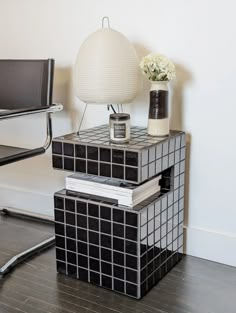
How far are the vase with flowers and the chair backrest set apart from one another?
0.53m

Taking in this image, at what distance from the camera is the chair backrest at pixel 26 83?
81.1 inches

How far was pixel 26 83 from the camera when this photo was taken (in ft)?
6.96

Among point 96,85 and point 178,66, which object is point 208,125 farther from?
point 96,85

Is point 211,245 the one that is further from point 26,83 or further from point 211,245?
point 26,83

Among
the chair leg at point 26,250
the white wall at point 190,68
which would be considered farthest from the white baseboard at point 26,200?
the white wall at point 190,68

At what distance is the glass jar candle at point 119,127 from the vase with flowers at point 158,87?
0.14 m

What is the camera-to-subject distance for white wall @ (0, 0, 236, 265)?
1812mm

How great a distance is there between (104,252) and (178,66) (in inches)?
33.2

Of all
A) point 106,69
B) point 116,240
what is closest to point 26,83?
point 106,69

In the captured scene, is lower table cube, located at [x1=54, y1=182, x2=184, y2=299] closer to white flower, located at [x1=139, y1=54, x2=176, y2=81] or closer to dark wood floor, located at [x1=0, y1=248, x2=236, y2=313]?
dark wood floor, located at [x1=0, y1=248, x2=236, y2=313]

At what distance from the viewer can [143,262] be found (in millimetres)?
1676

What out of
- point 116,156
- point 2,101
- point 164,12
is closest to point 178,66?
point 164,12

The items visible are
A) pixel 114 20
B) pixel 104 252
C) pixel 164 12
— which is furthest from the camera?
pixel 114 20

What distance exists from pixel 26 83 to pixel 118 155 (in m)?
0.76
